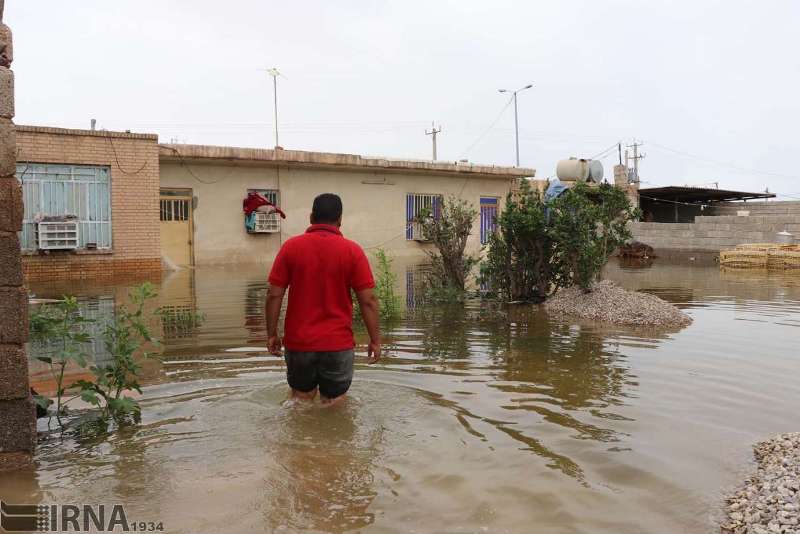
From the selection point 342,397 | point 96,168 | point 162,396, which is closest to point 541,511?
point 342,397

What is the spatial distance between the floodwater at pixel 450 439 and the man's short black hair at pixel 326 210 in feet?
4.25

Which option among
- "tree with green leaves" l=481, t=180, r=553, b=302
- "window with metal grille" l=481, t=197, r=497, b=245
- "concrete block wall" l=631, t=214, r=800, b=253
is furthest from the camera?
"window with metal grille" l=481, t=197, r=497, b=245

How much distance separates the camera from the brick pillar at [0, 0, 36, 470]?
372cm

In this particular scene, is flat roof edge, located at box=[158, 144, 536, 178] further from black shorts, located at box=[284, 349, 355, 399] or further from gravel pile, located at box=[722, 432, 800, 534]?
gravel pile, located at box=[722, 432, 800, 534]

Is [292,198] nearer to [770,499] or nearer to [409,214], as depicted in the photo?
[409,214]

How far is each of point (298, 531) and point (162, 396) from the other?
260 centimetres

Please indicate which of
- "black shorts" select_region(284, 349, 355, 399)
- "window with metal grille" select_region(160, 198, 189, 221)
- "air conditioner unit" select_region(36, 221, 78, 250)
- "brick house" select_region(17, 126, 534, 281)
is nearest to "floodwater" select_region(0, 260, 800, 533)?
"black shorts" select_region(284, 349, 355, 399)

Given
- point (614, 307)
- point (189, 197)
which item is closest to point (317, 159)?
point (189, 197)

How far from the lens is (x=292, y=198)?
779 inches

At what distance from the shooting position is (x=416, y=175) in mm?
22797

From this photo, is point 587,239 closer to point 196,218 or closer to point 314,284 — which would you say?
point 314,284

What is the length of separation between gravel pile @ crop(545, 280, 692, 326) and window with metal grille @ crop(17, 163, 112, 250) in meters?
10.0

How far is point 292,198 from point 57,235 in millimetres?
6831

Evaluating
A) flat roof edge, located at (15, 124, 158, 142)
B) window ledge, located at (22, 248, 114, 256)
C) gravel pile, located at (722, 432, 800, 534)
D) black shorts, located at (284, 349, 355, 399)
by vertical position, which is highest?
flat roof edge, located at (15, 124, 158, 142)
